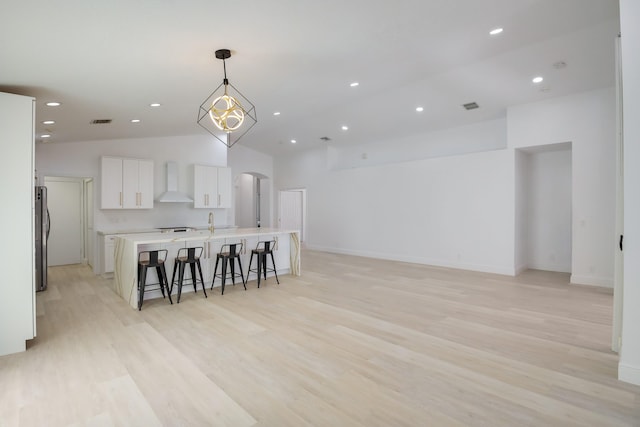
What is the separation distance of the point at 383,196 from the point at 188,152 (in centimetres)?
482

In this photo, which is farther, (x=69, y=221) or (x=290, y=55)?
(x=69, y=221)

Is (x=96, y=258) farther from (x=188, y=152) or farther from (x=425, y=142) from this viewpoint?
(x=425, y=142)

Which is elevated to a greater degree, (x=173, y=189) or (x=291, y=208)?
(x=173, y=189)

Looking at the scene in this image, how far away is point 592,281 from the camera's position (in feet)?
18.0

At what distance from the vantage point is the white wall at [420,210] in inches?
252

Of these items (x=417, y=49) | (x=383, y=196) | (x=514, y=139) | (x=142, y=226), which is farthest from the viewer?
(x=383, y=196)

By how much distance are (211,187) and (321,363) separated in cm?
599

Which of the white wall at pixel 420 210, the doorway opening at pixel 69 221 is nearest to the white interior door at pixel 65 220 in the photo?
the doorway opening at pixel 69 221

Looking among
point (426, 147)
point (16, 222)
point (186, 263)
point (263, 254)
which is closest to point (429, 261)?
point (426, 147)

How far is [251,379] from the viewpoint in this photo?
8.04 ft

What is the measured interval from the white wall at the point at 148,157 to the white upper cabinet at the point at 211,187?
212 millimetres

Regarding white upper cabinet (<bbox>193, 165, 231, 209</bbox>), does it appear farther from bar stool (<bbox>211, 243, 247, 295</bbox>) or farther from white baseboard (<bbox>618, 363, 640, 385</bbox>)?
white baseboard (<bbox>618, 363, 640, 385</bbox>)

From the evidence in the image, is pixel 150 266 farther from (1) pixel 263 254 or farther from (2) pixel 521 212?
(2) pixel 521 212

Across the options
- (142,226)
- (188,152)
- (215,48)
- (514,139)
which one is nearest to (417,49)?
(215,48)
